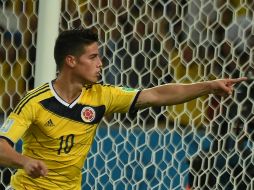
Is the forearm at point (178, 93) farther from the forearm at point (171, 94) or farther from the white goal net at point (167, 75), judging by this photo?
the white goal net at point (167, 75)

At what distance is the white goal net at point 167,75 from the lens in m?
2.60

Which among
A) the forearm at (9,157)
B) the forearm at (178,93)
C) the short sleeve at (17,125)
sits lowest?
the forearm at (9,157)

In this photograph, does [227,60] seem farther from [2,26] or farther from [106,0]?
[2,26]

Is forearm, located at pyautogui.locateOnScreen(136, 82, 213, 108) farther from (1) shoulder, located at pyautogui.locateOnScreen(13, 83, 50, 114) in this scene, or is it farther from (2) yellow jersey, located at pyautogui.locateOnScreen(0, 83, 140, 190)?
(1) shoulder, located at pyautogui.locateOnScreen(13, 83, 50, 114)

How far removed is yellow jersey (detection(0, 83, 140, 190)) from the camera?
1.78 meters

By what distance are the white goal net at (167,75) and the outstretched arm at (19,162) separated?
1039mm

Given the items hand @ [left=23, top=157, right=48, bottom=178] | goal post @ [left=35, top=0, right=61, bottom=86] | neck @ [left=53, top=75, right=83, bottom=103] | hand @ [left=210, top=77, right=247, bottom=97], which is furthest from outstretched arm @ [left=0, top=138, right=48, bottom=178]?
goal post @ [left=35, top=0, right=61, bottom=86]

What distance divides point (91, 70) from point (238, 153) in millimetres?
1016

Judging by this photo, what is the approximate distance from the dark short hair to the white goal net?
767mm

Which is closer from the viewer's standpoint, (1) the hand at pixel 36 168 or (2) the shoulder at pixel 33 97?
(1) the hand at pixel 36 168

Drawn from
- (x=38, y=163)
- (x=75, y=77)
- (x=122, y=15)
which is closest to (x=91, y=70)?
(x=75, y=77)

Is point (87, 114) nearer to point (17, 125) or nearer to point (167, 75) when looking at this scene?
point (17, 125)

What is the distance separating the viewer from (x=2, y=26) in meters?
2.69

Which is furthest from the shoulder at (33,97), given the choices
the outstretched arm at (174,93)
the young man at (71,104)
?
the outstretched arm at (174,93)
